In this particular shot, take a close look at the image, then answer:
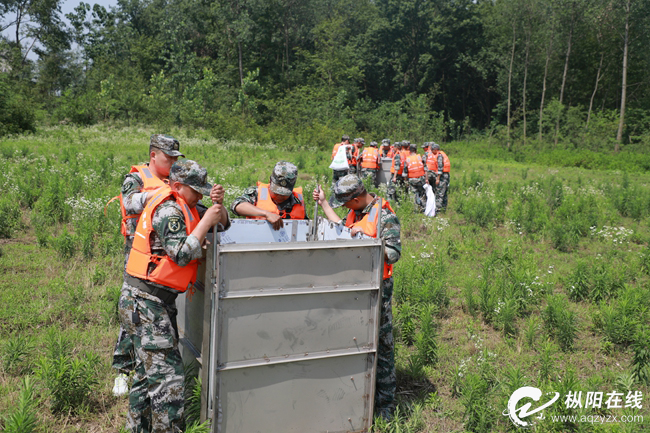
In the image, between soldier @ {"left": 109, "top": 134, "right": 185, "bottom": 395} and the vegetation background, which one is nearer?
soldier @ {"left": 109, "top": 134, "right": 185, "bottom": 395}

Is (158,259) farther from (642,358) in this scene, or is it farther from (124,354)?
(642,358)

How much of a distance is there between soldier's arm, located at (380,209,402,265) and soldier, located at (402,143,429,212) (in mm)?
9081

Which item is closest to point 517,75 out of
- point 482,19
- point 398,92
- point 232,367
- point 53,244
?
point 482,19

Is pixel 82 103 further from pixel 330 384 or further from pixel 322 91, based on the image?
pixel 330 384

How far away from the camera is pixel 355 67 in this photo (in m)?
45.2

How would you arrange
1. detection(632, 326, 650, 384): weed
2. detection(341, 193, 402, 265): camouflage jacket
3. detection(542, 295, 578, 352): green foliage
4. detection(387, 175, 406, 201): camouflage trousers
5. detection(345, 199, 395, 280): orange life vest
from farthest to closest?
detection(387, 175, 406, 201): camouflage trousers, detection(542, 295, 578, 352): green foliage, detection(632, 326, 650, 384): weed, detection(345, 199, 395, 280): orange life vest, detection(341, 193, 402, 265): camouflage jacket

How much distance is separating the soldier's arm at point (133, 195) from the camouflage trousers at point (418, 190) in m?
9.29

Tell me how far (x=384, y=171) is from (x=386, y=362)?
10719mm

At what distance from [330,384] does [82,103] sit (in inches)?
1189

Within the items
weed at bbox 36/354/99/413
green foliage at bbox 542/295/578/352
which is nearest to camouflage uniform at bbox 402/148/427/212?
green foliage at bbox 542/295/578/352

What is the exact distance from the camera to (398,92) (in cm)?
5075

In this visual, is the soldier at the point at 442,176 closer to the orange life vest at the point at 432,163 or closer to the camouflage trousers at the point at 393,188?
the orange life vest at the point at 432,163

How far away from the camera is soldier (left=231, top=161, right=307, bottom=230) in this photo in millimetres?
4801

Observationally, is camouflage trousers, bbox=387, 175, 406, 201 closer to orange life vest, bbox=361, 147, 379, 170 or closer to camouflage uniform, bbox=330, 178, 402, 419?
orange life vest, bbox=361, 147, 379, 170
